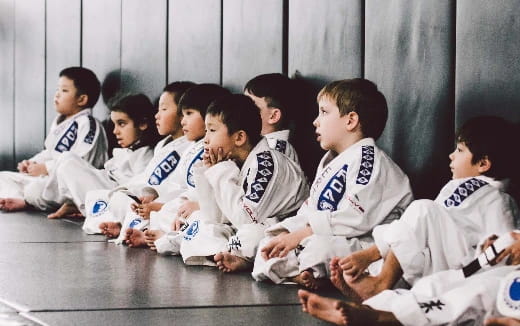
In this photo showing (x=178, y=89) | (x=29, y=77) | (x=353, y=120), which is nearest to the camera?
(x=353, y=120)

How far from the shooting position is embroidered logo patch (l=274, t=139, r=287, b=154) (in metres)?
4.68

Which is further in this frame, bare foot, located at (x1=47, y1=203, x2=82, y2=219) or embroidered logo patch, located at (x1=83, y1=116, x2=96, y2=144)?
embroidered logo patch, located at (x1=83, y1=116, x2=96, y2=144)

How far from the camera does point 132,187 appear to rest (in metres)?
5.43

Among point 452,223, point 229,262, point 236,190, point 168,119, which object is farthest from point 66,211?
point 452,223

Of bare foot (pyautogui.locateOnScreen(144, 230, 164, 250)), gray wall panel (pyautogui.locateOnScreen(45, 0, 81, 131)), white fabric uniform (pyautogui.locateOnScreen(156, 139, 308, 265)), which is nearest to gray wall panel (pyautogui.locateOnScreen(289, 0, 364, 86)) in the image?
white fabric uniform (pyautogui.locateOnScreen(156, 139, 308, 265))

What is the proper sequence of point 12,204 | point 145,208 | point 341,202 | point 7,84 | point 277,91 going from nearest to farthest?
point 341,202, point 277,91, point 145,208, point 12,204, point 7,84

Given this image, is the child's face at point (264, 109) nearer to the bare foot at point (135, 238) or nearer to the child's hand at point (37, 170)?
the bare foot at point (135, 238)

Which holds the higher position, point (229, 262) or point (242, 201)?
point (242, 201)

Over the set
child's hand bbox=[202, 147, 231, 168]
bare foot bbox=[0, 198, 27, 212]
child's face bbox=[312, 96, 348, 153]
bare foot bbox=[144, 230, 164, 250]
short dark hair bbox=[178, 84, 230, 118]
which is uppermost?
short dark hair bbox=[178, 84, 230, 118]

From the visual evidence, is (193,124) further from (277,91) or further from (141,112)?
(141,112)

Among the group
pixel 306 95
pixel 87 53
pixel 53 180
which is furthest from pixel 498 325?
pixel 87 53

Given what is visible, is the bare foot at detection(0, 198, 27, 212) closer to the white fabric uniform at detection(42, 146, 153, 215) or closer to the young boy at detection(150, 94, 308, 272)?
the white fabric uniform at detection(42, 146, 153, 215)

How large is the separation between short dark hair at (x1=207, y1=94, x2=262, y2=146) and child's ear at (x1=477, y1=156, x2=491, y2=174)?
1173 millimetres

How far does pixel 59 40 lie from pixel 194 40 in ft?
8.59
